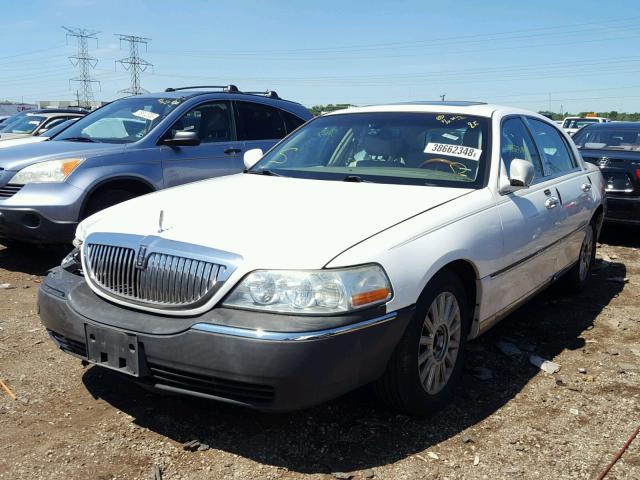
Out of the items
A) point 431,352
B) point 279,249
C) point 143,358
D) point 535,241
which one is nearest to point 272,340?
point 279,249

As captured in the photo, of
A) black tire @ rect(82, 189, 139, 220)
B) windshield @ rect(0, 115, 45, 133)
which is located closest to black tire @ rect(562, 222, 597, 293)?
black tire @ rect(82, 189, 139, 220)

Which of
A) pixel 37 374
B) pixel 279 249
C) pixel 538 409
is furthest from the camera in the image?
pixel 37 374

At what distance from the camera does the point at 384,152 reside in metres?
4.25

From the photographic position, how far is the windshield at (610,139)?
8570 millimetres

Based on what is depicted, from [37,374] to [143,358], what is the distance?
1390 mm

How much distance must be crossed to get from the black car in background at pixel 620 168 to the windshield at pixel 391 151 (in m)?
4.44

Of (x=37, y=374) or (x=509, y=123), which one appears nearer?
(x=37, y=374)

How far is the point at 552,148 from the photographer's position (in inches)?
203

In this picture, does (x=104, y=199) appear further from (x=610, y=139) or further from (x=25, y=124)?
(x=25, y=124)

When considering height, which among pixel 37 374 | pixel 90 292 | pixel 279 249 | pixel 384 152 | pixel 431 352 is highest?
pixel 384 152

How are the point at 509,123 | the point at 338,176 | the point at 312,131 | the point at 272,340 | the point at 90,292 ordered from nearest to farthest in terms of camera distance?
the point at 272,340
the point at 90,292
the point at 338,176
the point at 509,123
the point at 312,131

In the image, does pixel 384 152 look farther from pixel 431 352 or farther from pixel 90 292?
pixel 90 292

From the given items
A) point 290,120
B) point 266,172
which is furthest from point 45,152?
point 290,120

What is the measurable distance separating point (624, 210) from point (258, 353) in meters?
6.56
